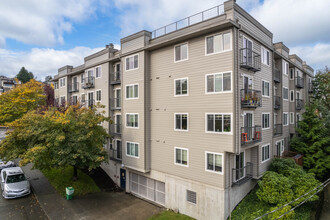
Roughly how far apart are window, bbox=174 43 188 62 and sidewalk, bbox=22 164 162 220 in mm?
11839

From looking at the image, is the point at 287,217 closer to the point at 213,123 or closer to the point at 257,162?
the point at 257,162

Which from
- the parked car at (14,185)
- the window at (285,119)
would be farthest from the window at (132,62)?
the window at (285,119)

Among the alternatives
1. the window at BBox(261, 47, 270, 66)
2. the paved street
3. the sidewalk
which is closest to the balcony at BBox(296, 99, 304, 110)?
the window at BBox(261, 47, 270, 66)

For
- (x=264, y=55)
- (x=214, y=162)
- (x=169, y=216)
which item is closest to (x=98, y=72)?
(x=214, y=162)

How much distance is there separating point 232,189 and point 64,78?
2699 centimetres

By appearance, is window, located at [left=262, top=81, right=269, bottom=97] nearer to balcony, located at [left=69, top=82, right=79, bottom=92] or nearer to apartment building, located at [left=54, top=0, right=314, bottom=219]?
apartment building, located at [left=54, top=0, right=314, bottom=219]

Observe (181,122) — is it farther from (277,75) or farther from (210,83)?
(277,75)

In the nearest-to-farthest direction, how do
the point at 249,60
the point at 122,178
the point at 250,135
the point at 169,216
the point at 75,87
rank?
the point at 249,60 → the point at 250,135 → the point at 169,216 → the point at 122,178 → the point at 75,87

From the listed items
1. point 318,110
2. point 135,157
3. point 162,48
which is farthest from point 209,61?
point 318,110

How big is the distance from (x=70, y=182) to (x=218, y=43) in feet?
59.7

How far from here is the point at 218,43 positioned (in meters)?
12.9

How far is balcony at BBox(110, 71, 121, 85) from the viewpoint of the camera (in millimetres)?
20062

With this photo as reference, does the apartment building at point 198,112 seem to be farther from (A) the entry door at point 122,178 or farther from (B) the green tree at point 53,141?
(B) the green tree at point 53,141

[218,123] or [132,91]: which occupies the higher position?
[132,91]
